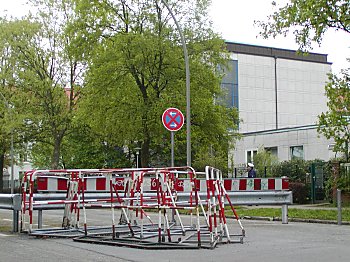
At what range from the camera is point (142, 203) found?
1131cm

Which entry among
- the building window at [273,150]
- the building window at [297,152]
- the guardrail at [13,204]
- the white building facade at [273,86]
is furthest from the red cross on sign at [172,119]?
the white building facade at [273,86]

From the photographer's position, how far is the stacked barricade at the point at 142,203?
10719 mm

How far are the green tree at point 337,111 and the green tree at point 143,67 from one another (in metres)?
7.63

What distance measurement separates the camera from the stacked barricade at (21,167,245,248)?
10.7 meters

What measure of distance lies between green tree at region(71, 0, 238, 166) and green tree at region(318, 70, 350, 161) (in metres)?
7.63

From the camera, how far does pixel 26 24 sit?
43062 millimetres

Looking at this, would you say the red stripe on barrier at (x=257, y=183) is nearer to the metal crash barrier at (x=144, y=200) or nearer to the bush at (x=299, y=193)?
the metal crash barrier at (x=144, y=200)

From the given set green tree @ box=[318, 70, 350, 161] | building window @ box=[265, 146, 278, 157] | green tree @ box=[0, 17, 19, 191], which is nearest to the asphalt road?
green tree @ box=[318, 70, 350, 161]

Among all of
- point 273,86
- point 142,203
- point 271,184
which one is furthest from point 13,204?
point 273,86

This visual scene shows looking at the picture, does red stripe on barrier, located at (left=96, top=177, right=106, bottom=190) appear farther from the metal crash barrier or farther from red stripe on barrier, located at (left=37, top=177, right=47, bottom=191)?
red stripe on barrier, located at (left=37, top=177, right=47, bottom=191)

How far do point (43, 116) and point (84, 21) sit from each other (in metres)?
15.4

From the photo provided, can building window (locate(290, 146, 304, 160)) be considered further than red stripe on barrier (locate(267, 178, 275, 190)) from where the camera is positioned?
Yes

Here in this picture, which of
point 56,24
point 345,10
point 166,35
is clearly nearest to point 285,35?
point 345,10

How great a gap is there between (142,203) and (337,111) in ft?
40.6
